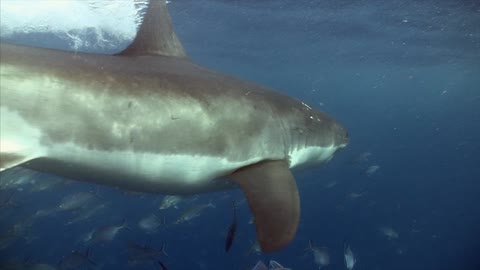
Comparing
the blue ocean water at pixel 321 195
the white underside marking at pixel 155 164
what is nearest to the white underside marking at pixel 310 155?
the white underside marking at pixel 155 164

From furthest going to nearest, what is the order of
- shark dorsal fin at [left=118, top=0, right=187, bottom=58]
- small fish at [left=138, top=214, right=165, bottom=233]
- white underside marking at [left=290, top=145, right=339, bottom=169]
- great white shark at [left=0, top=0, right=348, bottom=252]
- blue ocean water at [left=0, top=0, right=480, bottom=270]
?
1. blue ocean water at [left=0, top=0, right=480, bottom=270]
2. small fish at [left=138, top=214, right=165, bottom=233]
3. shark dorsal fin at [left=118, top=0, right=187, bottom=58]
4. white underside marking at [left=290, top=145, right=339, bottom=169]
5. great white shark at [left=0, top=0, right=348, bottom=252]

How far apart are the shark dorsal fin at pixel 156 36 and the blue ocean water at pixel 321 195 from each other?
18.4 ft

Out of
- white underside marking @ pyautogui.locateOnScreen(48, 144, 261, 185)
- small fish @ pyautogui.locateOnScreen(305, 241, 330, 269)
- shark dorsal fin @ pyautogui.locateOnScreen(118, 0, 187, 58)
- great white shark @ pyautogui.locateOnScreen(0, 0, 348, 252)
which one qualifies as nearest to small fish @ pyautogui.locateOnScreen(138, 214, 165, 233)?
small fish @ pyautogui.locateOnScreen(305, 241, 330, 269)

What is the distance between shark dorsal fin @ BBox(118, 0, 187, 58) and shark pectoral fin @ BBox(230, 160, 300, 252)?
2.09m

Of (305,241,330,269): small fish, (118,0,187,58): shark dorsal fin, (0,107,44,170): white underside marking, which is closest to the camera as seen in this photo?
(0,107,44,170): white underside marking

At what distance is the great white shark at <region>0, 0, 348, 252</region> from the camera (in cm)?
316

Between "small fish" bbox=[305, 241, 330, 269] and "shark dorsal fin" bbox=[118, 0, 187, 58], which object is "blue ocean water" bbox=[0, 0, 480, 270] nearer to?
"small fish" bbox=[305, 241, 330, 269]

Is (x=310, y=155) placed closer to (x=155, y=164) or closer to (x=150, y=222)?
(x=155, y=164)

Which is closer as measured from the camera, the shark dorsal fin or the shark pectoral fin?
the shark pectoral fin

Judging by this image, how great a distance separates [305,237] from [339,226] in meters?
3.88

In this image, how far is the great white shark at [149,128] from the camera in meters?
3.16

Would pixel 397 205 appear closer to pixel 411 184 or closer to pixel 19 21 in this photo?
pixel 411 184

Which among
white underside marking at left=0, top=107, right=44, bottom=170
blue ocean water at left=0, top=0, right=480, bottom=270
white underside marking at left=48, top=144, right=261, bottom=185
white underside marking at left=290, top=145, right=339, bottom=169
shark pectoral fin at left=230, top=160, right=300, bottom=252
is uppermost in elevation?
white underside marking at left=0, top=107, right=44, bottom=170

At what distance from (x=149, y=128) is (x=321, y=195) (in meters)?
23.5
